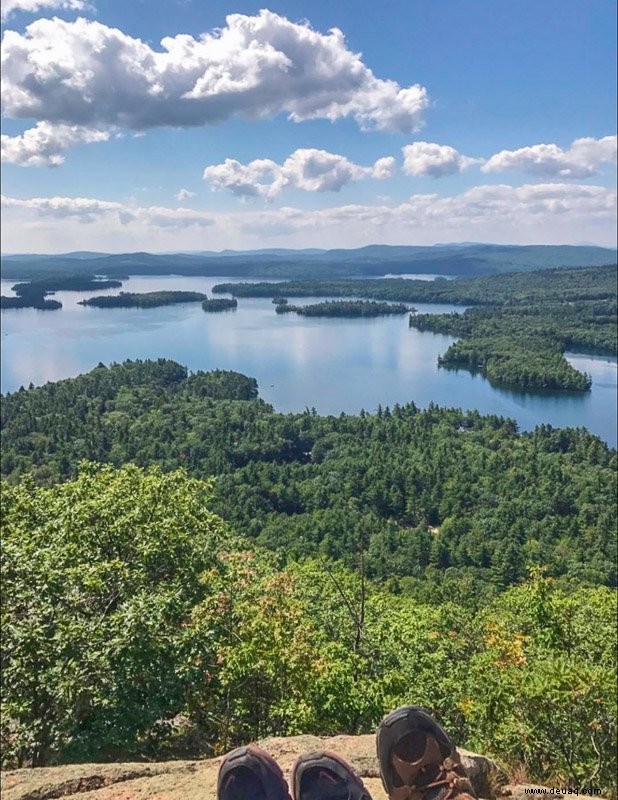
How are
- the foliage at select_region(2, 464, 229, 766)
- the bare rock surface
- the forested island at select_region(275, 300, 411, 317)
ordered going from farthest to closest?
1. the forested island at select_region(275, 300, 411, 317)
2. the foliage at select_region(2, 464, 229, 766)
3. the bare rock surface

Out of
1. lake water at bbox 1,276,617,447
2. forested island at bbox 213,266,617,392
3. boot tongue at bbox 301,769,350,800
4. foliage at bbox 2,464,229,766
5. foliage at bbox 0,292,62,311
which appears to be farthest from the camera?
foliage at bbox 0,292,62,311

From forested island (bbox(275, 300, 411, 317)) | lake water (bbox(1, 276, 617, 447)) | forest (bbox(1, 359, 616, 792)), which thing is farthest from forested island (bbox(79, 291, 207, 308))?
forest (bbox(1, 359, 616, 792))

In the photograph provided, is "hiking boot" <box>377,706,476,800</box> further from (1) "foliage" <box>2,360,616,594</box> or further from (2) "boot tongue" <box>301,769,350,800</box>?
(1) "foliage" <box>2,360,616,594</box>

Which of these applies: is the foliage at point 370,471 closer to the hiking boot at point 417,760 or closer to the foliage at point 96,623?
the foliage at point 96,623

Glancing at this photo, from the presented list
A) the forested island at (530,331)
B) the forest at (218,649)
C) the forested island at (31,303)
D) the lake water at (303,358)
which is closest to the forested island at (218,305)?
the lake water at (303,358)

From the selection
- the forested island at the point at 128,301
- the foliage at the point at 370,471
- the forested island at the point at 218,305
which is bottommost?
the foliage at the point at 370,471

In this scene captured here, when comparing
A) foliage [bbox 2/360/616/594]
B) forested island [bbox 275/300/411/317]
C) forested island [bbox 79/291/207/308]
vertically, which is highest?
forested island [bbox 79/291/207/308]

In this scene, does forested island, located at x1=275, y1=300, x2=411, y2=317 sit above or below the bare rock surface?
above

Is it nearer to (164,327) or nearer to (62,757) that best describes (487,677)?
(62,757)
